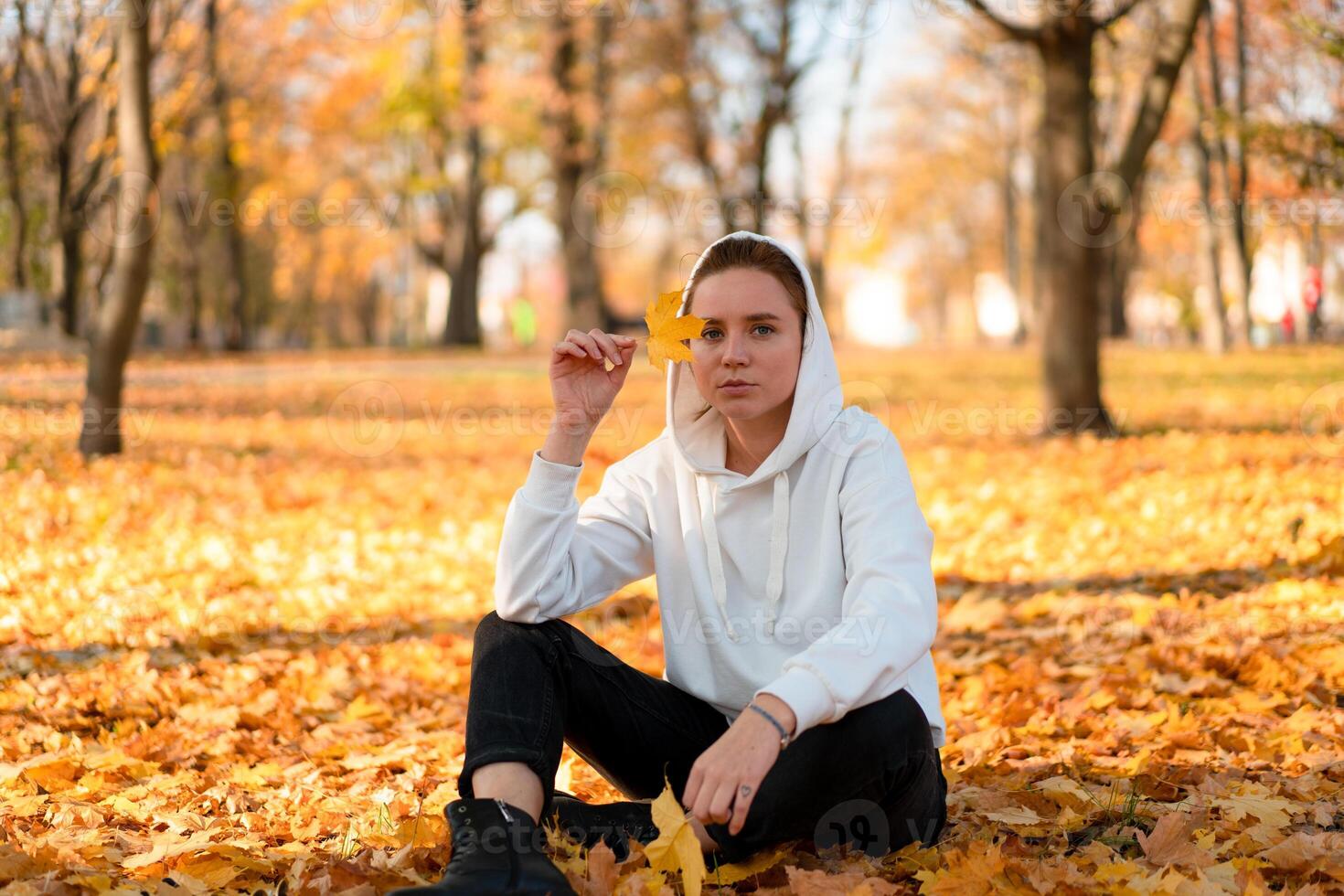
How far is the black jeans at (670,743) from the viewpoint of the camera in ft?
8.41

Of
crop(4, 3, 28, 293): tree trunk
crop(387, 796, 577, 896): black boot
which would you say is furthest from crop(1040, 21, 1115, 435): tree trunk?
crop(4, 3, 28, 293): tree trunk

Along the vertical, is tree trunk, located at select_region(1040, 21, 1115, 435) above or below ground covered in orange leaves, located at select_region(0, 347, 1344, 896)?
above

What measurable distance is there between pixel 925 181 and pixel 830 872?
39.2 metres

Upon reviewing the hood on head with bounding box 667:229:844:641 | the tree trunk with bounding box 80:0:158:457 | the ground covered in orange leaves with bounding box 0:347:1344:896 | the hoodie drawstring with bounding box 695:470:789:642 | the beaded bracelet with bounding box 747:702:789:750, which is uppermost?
the tree trunk with bounding box 80:0:158:457

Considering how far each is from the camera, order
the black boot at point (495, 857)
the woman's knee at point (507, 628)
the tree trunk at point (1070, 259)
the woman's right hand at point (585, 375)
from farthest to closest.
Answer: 1. the tree trunk at point (1070, 259)
2. the woman's right hand at point (585, 375)
3. the woman's knee at point (507, 628)
4. the black boot at point (495, 857)

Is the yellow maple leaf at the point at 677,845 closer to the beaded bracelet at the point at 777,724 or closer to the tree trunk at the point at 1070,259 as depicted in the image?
the beaded bracelet at the point at 777,724

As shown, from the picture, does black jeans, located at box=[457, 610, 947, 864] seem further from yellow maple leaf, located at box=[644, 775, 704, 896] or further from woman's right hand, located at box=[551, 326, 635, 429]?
woman's right hand, located at box=[551, 326, 635, 429]

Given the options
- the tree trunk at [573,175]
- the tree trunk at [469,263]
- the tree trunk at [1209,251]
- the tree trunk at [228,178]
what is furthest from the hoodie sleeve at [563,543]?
the tree trunk at [469,263]

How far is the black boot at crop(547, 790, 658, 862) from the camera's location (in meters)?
2.77

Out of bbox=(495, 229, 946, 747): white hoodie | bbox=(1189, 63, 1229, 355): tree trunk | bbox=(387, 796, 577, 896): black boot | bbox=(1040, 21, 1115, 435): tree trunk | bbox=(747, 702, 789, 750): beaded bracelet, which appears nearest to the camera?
bbox=(387, 796, 577, 896): black boot

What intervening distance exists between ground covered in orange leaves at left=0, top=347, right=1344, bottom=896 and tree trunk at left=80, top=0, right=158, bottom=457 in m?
0.44

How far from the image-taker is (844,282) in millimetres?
57656

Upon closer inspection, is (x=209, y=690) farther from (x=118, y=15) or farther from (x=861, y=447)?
(x=118, y=15)

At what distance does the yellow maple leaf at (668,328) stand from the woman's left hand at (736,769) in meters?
0.85
